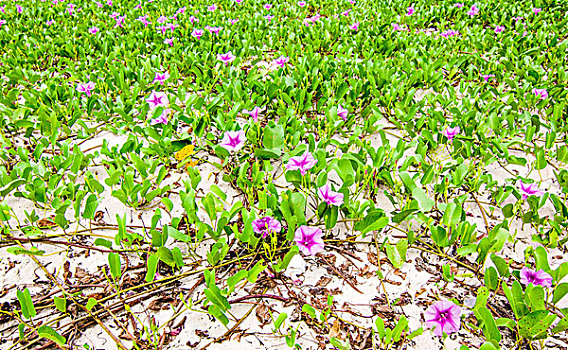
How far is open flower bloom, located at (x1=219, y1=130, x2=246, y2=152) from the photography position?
80.4 inches

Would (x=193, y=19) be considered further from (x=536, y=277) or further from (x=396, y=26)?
(x=536, y=277)

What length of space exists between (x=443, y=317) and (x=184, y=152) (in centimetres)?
145

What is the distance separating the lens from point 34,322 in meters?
1.38

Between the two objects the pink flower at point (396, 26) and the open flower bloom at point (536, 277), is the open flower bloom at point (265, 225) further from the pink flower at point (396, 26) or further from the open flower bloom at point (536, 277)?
the pink flower at point (396, 26)

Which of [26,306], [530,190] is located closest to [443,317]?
[530,190]

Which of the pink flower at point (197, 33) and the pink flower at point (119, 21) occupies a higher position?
the pink flower at point (119, 21)

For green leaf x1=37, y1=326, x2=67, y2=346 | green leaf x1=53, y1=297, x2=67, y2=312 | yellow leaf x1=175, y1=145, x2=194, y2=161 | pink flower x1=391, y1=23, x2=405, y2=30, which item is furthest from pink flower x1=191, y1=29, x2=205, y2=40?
green leaf x1=37, y1=326, x2=67, y2=346

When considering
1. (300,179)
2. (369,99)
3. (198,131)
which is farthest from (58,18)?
(300,179)

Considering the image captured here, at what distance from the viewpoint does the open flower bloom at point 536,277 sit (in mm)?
1364

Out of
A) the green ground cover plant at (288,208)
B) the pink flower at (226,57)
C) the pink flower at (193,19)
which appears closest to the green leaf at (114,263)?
the green ground cover plant at (288,208)

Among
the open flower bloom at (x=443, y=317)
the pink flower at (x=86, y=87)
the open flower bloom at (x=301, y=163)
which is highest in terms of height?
the pink flower at (x=86, y=87)

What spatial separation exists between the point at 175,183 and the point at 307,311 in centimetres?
100

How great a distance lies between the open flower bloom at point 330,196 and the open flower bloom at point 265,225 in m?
0.23

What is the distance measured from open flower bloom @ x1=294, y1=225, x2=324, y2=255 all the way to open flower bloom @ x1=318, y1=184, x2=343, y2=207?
17 centimetres
